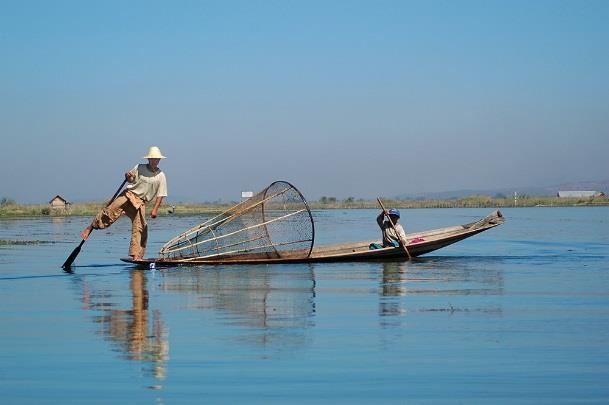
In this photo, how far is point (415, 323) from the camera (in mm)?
10516

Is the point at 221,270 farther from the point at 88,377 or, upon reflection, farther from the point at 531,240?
the point at 531,240

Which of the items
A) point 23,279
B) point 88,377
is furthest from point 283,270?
point 88,377

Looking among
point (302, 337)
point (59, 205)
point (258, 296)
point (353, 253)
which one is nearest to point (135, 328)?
point (302, 337)

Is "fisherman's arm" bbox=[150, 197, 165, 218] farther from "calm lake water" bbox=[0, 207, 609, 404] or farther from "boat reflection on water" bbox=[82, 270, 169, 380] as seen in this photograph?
"boat reflection on water" bbox=[82, 270, 169, 380]

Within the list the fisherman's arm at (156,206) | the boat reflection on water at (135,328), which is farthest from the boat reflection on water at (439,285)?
the fisherman's arm at (156,206)

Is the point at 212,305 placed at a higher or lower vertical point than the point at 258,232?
lower

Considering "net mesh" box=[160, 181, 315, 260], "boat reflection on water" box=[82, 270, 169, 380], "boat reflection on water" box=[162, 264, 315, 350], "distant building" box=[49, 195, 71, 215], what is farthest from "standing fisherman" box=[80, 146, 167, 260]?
"distant building" box=[49, 195, 71, 215]

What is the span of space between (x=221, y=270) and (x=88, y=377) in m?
10.2

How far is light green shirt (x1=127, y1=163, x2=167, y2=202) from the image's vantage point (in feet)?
57.1

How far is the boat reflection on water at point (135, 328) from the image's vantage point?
8477 millimetres

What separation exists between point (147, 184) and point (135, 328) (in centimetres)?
751

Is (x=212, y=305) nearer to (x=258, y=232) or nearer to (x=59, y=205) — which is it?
(x=258, y=232)

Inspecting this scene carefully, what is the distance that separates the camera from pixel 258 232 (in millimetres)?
19609

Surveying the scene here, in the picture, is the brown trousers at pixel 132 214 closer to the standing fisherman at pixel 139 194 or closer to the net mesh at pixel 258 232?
the standing fisherman at pixel 139 194
